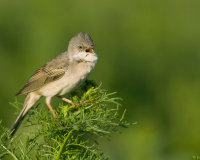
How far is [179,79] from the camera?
8086 millimetres

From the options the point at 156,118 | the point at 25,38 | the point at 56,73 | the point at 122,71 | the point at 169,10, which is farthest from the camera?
the point at 169,10

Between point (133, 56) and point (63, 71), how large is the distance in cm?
423

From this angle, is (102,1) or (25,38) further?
(102,1)

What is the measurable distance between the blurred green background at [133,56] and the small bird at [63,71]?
2.41 ft

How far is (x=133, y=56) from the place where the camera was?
9.77 meters

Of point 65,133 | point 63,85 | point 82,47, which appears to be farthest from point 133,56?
point 65,133

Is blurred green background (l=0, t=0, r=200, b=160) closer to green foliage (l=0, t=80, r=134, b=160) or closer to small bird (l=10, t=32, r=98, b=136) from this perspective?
small bird (l=10, t=32, r=98, b=136)

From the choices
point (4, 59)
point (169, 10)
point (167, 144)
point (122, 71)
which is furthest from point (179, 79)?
point (169, 10)

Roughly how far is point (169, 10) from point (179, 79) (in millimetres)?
→ 4511

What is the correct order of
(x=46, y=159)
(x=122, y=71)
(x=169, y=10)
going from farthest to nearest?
(x=169, y=10), (x=122, y=71), (x=46, y=159)

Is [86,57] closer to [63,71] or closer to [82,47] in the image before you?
[82,47]

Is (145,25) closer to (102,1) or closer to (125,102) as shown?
(102,1)

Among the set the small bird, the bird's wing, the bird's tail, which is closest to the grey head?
the small bird

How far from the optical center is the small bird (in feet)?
18.0
